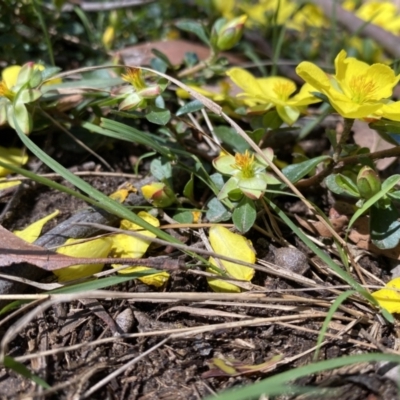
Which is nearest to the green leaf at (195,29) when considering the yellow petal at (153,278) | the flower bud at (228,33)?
the flower bud at (228,33)

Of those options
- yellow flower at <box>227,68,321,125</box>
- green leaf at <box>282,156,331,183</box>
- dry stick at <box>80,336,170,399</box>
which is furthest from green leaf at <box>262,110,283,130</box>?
dry stick at <box>80,336,170,399</box>

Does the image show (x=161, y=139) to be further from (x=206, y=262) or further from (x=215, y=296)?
(x=215, y=296)

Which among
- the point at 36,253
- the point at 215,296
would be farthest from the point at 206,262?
the point at 36,253

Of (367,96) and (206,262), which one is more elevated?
(367,96)

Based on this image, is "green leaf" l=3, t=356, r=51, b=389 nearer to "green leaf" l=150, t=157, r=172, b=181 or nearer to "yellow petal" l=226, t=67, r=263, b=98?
"green leaf" l=150, t=157, r=172, b=181

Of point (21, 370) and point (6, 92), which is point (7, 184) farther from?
point (21, 370)

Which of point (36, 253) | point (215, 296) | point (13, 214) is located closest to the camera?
point (215, 296)
